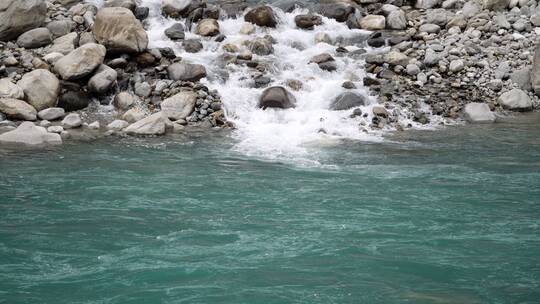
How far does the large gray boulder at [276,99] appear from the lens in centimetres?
1324

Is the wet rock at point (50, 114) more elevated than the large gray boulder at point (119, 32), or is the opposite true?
the large gray boulder at point (119, 32)

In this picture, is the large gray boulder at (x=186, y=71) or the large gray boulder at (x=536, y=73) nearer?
the large gray boulder at (x=186, y=71)

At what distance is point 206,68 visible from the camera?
14508mm

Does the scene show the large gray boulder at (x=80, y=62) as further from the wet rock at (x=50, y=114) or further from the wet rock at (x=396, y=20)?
the wet rock at (x=396, y=20)

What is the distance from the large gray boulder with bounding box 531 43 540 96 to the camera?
1434cm

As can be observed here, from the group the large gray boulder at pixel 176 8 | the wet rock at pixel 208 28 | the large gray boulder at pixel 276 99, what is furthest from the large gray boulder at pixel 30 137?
the large gray boulder at pixel 176 8

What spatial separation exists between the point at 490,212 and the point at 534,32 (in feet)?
34.9

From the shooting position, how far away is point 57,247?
5.95 meters

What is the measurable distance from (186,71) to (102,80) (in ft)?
6.31

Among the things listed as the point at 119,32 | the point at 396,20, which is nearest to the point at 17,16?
the point at 119,32

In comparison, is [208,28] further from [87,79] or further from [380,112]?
[380,112]

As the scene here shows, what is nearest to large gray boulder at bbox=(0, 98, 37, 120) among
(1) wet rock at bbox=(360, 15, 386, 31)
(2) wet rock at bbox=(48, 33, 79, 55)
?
(2) wet rock at bbox=(48, 33, 79, 55)

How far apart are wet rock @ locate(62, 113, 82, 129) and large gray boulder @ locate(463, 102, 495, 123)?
809 cm

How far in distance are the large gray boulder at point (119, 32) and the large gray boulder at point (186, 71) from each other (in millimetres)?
929
